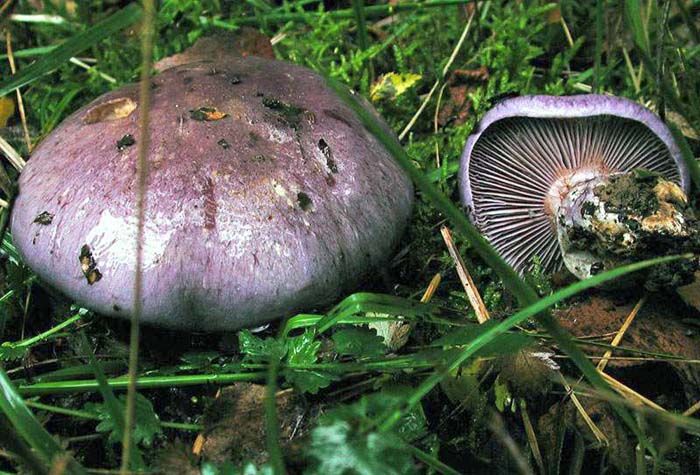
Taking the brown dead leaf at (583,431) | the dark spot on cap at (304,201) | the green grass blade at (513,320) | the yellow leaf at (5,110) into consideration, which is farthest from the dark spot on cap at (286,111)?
the yellow leaf at (5,110)

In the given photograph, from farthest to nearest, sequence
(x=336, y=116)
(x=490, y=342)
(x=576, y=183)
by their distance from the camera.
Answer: (x=576, y=183), (x=336, y=116), (x=490, y=342)

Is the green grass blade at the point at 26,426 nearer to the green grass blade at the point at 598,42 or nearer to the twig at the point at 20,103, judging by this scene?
the twig at the point at 20,103

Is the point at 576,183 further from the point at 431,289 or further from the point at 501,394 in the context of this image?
the point at 501,394

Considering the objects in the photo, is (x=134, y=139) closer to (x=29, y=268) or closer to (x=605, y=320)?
(x=29, y=268)

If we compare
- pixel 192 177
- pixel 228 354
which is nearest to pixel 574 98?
pixel 192 177

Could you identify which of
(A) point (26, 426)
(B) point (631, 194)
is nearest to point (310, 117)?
(B) point (631, 194)

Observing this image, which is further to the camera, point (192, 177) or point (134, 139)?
point (134, 139)
